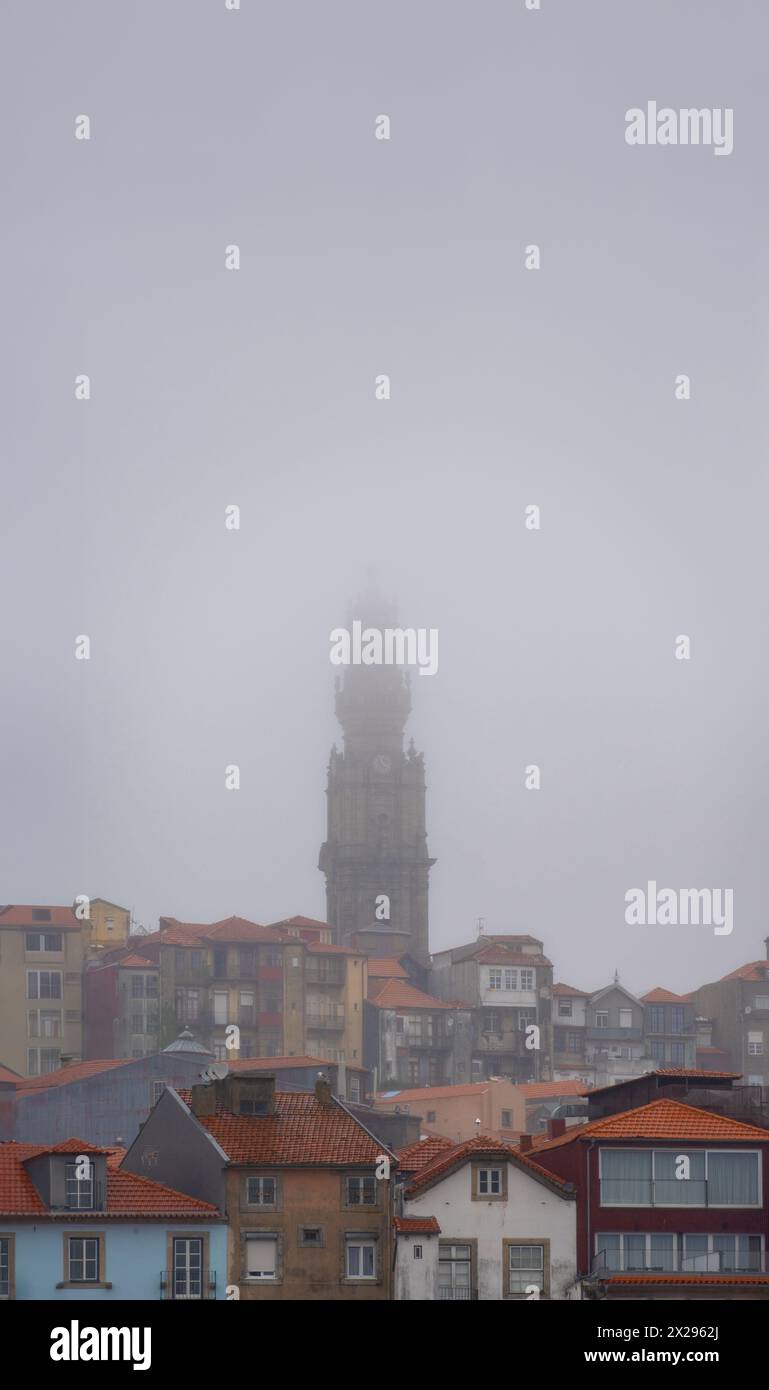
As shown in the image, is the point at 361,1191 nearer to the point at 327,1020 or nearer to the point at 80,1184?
the point at 80,1184

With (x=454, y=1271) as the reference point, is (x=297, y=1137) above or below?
above

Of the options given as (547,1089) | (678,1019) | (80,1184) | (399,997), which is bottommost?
(80,1184)

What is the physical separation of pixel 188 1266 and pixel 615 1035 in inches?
3901

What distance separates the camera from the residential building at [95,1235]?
2960 inches

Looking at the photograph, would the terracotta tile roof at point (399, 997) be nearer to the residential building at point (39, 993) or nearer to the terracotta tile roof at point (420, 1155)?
the residential building at point (39, 993)

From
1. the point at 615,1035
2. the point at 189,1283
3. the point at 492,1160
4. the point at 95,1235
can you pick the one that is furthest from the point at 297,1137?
the point at 615,1035

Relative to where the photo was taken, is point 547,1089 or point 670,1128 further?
point 547,1089

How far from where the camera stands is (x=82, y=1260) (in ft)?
249

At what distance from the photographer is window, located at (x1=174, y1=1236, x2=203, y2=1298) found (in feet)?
254

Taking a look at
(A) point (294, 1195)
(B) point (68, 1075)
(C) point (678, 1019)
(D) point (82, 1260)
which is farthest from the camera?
(C) point (678, 1019)

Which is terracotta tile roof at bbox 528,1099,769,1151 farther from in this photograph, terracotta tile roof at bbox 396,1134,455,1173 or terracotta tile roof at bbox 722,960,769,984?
terracotta tile roof at bbox 722,960,769,984

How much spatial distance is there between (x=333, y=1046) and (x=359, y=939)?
99.7 feet
